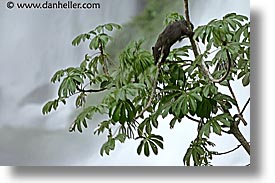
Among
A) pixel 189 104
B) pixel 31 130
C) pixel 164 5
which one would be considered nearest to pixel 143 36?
pixel 164 5

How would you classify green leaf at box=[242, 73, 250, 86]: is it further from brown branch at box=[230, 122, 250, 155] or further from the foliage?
brown branch at box=[230, 122, 250, 155]

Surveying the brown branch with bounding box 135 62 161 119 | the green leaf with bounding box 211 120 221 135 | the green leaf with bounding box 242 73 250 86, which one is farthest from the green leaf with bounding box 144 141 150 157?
the green leaf with bounding box 242 73 250 86

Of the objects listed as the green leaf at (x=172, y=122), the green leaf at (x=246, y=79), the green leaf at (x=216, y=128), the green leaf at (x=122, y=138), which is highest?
the green leaf at (x=246, y=79)

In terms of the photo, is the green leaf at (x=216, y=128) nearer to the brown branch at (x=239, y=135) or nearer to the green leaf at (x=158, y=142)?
the brown branch at (x=239, y=135)

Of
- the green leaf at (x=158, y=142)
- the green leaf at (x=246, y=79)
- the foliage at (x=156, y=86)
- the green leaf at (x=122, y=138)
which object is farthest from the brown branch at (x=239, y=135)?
the green leaf at (x=122, y=138)

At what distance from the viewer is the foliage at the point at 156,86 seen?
8.16 ft

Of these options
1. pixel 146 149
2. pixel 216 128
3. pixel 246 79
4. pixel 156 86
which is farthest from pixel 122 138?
pixel 246 79

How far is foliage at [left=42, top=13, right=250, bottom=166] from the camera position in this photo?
2488mm

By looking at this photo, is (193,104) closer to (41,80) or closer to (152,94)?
(152,94)

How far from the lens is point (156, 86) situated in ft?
8.36

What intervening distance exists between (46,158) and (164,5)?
2.14ft

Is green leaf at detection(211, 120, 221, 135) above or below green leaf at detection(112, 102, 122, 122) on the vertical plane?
below

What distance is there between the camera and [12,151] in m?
2.64

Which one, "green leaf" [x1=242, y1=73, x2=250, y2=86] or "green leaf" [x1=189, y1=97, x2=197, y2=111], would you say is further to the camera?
"green leaf" [x1=242, y1=73, x2=250, y2=86]
